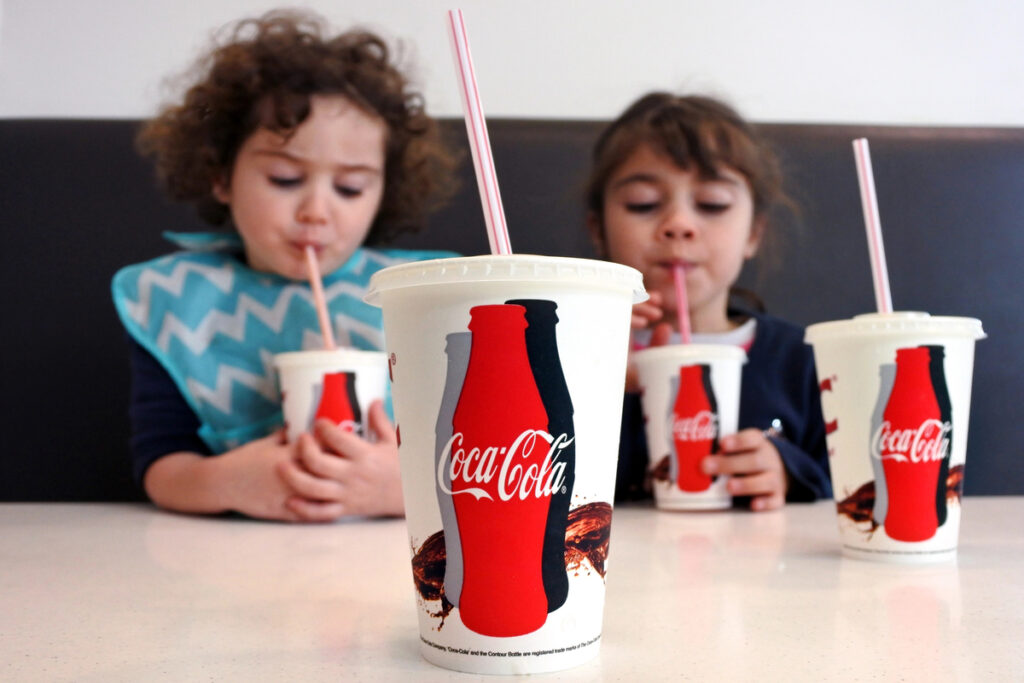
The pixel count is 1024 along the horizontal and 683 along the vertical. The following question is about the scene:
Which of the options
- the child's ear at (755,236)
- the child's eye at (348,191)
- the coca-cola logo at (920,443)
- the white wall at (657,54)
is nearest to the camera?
the coca-cola logo at (920,443)

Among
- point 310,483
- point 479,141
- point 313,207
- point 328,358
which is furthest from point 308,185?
point 479,141

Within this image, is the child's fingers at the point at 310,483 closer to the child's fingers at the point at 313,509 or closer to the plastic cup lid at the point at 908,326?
the child's fingers at the point at 313,509

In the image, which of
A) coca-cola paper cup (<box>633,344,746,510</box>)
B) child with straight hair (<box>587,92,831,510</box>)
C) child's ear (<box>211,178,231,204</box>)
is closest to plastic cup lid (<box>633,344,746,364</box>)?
coca-cola paper cup (<box>633,344,746,510</box>)

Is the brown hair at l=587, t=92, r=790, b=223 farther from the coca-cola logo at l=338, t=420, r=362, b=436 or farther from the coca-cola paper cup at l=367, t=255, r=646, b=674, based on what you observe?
the coca-cola paper cup at l=367, t=255, r=646, b=674

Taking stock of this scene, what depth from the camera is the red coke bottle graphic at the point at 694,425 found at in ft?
3.66

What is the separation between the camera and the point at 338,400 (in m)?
1.02

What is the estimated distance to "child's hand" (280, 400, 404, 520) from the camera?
3.31ft

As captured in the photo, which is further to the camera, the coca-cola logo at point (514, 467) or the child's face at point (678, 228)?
the child's face at point (678, 228)

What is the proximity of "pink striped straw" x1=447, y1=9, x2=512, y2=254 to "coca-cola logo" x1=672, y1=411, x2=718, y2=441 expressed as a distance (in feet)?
2.25

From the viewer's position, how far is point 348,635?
50 cm

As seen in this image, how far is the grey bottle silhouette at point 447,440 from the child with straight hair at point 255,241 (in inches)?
34.3

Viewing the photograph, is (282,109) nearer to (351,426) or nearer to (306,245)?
(306,245)

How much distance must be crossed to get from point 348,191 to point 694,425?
0.68 m

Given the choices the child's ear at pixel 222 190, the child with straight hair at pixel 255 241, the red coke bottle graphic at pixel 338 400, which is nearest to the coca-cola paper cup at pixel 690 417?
the red coke bottle graphic at pixel 338 400
